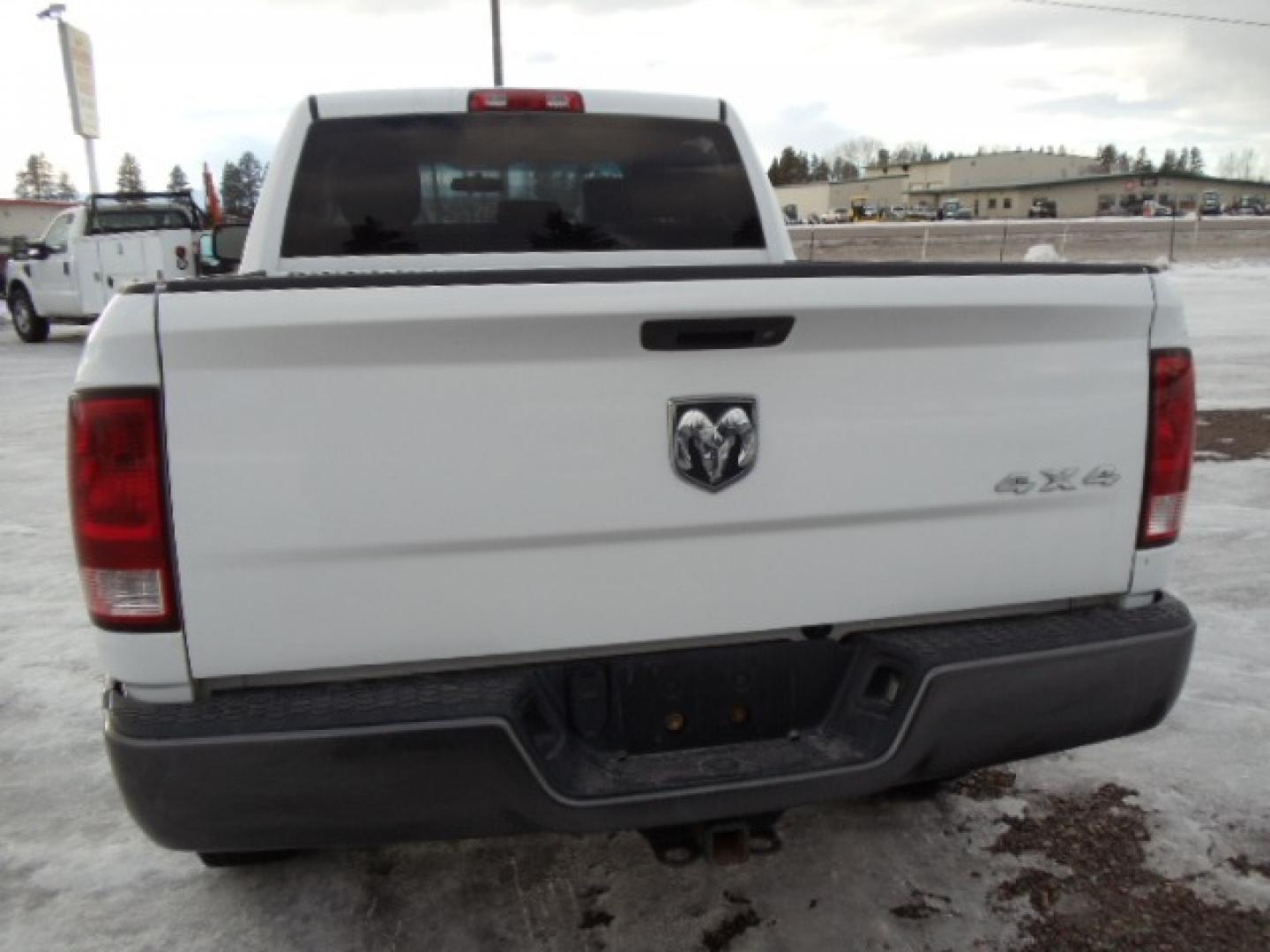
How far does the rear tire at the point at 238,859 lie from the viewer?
267 centimetres

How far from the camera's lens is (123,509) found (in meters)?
1.88

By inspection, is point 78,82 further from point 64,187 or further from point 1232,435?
point 64,187

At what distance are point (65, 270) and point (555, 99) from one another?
51.4ft

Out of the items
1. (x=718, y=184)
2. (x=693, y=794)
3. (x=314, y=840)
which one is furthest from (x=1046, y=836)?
(x=718, y=184)

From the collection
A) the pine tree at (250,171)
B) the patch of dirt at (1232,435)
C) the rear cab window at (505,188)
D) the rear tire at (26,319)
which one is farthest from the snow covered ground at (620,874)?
the pine tree at (250,171)

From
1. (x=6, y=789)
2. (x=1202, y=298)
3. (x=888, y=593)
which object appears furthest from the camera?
(x=1202, y=298)

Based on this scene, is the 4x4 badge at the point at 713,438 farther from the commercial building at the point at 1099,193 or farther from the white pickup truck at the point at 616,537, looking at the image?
the commercial building at the point at 1099,193

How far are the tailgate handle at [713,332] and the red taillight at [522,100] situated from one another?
2248 mm

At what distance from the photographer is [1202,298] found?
1922 centimetres

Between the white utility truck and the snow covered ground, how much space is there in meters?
12.4

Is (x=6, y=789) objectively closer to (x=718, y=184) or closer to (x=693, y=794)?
(x=693, y=794)

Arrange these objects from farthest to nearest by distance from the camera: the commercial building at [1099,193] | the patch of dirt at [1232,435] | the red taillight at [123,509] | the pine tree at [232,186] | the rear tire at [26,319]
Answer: the commercial building at [1099,193], the pine tree at [232,186], the rear tire at [26,319], the patch of dirt at [1232,435], the red taillight at [123,509]

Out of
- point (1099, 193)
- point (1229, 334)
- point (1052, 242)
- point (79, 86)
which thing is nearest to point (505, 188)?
point (1229, 334)

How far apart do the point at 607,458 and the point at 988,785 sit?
193cm
